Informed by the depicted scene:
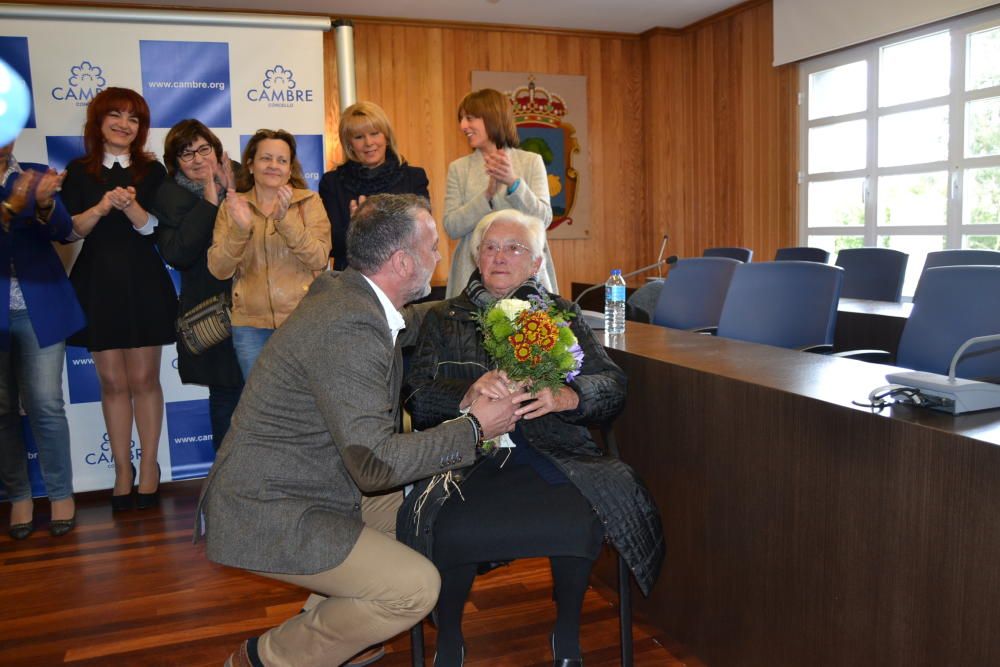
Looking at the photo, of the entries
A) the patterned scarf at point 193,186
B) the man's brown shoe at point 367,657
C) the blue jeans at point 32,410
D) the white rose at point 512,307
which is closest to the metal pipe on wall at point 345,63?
the patterned scarf at point 193,186

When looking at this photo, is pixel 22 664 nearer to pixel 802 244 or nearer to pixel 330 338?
pixel 330 338

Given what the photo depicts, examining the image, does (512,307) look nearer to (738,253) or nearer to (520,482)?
(520,482)

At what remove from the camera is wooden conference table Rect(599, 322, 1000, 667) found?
55.9 inches

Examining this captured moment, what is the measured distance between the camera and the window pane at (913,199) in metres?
5.85

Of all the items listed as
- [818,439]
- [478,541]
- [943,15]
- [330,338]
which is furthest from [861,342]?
[943,15]

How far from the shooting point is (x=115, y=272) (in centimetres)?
354

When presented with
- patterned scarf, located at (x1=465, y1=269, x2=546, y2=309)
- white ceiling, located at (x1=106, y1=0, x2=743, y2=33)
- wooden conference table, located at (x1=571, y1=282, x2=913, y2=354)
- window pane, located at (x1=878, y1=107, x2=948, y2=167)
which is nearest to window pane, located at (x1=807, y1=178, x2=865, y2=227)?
window pane, located at (x1=878, y1=107, x2=948, y2=167)

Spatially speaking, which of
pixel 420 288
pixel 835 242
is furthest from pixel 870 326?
pixel 835 242

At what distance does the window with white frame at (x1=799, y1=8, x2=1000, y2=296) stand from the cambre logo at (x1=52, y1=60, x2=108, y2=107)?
208 inches

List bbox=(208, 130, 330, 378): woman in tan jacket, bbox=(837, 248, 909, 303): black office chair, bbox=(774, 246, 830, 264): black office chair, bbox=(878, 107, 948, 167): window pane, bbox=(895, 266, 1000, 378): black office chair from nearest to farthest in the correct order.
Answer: bbox=(895, 266, 1000, 378): black office chair → bbox=(208, 130, 330, 378): woman in tan jacket → bbox=(837, 248, 909, 303): black office chair → bbox=(774, 246, 830, 264): black office chair → bbox=(878, 107, 948, 167): window pane

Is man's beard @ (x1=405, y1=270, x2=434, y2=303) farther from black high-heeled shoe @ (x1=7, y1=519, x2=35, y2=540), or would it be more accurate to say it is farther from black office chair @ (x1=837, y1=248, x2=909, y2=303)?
black office chair @ (x1=837, y1=248, x2=909, y2=303)

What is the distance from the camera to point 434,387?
2.15 metres

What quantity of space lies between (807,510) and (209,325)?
104 inches

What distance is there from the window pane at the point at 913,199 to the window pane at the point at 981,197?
0.16 m
